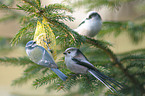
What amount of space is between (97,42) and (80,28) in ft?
0.29

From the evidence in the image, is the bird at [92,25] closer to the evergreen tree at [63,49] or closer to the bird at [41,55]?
the evergreen tree at [63,49]

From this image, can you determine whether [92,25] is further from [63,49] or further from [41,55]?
[41,55]

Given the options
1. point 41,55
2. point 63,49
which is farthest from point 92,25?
point 41,55

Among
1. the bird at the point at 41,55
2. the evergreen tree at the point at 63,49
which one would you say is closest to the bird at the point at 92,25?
the evergreen tree at the point at 63,49

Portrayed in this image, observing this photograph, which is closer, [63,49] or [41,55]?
[41,55]

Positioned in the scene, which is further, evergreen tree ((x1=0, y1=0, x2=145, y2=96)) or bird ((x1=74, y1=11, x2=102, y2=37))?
bird ((x1=74, y1=11, x2=102, y2=37))

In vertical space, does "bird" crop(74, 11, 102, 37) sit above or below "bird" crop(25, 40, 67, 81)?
above

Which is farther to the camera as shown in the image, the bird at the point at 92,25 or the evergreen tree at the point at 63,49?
the bird at the point at 92,25

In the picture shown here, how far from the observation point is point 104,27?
36.6 inches

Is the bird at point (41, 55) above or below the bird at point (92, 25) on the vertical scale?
below

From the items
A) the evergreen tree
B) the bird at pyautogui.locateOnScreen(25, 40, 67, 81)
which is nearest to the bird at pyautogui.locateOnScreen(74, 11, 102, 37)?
the evergreen tree

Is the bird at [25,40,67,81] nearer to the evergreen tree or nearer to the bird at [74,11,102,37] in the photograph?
the evergreen tree

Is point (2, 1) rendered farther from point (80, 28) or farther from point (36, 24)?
point (80, 28)

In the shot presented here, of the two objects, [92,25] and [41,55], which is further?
[92,25]
